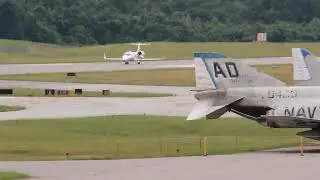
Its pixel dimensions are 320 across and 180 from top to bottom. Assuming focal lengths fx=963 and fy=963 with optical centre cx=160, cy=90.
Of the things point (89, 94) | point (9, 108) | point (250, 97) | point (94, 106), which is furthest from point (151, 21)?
point (250, 97)

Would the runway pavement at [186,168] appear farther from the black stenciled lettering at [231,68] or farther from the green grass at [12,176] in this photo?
the black stenciled lettering at [231,68]

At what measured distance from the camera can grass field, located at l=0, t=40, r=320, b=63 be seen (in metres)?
130

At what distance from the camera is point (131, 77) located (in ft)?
304

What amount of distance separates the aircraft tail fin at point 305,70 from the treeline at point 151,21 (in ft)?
390

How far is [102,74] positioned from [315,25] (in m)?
81.3

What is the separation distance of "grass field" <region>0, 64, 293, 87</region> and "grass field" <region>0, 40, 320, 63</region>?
28.3 metres

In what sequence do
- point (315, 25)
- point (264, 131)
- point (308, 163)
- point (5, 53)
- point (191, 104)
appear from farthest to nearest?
point (315, 25), point (5, 53), point (191, 104), point (264, 131), point (308, 163)

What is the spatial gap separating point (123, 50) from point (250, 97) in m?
99.8

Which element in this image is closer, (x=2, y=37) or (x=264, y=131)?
(x=264, y=131)

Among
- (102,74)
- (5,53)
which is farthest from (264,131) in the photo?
(5,53)

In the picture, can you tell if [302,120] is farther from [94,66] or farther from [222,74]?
[94,66]

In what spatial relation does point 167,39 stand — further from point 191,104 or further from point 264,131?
point 264,131

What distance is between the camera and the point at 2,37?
180 meters

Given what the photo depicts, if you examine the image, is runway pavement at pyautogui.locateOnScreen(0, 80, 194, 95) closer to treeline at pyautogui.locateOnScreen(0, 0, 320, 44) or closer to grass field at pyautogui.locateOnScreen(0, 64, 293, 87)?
grass field at pyautogui.locateOnScreen(0, 64, 293, 87)
